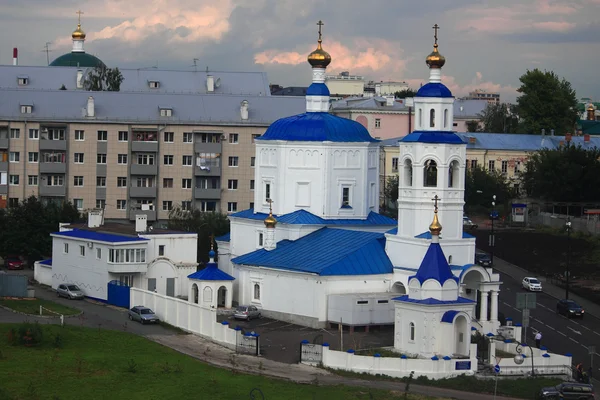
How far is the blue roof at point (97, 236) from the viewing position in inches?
2744

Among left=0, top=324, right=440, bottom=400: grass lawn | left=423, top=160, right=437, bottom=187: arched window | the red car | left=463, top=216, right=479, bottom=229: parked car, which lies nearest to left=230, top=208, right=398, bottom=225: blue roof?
left=423, top=160, right=437, bottom=187: arched window

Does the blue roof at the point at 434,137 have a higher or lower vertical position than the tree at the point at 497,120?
lower

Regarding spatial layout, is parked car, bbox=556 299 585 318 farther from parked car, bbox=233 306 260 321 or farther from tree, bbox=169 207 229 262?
tree, bbox=169 207 229 262

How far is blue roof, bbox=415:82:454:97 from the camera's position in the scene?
62219mm

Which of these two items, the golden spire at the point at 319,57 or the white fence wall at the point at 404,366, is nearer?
the white fence wall at the point at 404,366

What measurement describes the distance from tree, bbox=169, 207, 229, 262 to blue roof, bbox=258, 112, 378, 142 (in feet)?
35.5

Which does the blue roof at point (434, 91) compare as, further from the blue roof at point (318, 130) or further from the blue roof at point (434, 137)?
the blue roof at point (318, 130)

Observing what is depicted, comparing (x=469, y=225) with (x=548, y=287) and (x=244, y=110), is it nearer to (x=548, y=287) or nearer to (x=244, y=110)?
(x=244, y=110)

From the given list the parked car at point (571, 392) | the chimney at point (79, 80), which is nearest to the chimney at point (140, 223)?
the parked car at point (571, 392)

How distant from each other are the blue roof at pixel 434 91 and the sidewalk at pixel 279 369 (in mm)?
14140

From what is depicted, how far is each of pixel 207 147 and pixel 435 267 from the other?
140 feet

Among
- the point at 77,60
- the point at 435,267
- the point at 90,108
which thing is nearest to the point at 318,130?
the point at 435,267

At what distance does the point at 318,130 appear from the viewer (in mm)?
70688

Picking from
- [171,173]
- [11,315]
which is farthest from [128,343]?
[171,173]
